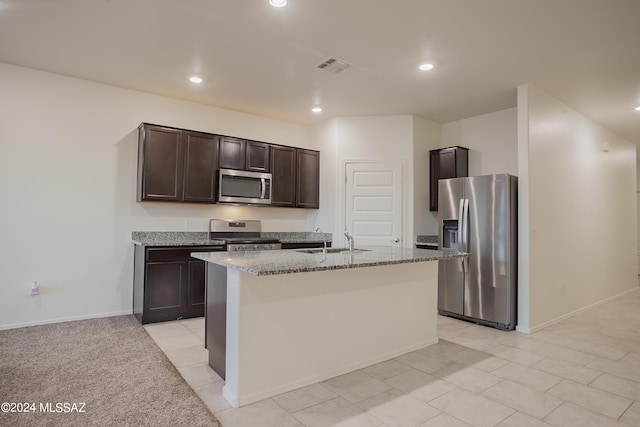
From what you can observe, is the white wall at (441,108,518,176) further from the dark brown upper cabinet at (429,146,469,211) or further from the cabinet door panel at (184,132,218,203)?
the cabinet door panel at (184,132,218,203)

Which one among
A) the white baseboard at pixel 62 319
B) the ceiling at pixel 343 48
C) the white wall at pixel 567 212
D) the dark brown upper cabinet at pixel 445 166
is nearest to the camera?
the ceiling at pixel 343 48

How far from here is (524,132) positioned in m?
4.04

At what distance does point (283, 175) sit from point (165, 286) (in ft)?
7.35

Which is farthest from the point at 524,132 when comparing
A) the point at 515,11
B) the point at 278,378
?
the point at 278,378

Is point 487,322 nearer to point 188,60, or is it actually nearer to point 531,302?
point 531,302

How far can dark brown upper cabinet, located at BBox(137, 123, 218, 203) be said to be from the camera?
167 inches

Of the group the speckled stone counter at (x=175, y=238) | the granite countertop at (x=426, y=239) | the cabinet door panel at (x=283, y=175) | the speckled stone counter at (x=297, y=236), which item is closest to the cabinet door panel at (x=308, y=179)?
the cabinet door panel at (x=283, y=175)

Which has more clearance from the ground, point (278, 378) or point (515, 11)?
point (515, 11)

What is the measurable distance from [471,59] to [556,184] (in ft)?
6.80

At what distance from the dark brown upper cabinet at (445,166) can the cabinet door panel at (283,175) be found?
209cm

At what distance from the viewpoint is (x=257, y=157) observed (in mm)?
5082

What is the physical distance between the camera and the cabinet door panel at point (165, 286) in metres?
3.96

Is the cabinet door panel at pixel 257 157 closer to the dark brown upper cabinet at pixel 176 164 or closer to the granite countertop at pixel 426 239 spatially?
the dark brown upper cabinet at pixel 176 164

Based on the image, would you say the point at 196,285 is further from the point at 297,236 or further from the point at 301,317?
the point at 301,317
